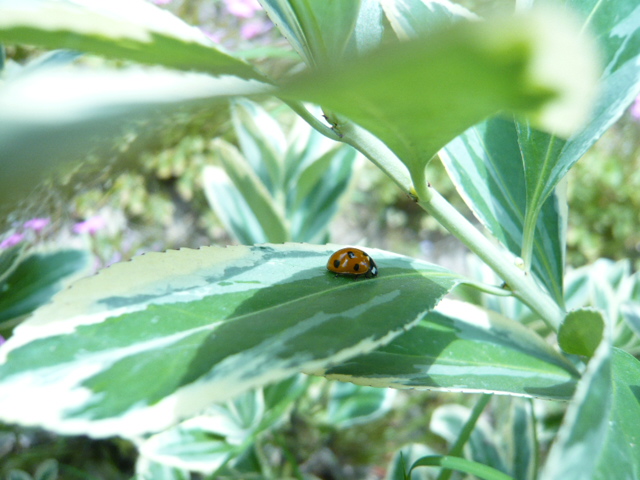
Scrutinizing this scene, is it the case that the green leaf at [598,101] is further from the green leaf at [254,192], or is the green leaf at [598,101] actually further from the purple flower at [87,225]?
the purple flower at [87,225]

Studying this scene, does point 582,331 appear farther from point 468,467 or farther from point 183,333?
point 183,333

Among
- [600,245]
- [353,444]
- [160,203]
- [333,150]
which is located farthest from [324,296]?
[600,245]

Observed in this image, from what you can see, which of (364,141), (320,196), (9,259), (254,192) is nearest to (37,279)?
(9,259)

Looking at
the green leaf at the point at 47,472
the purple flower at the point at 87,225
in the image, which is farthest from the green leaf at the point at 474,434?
the purple flower at the point at 87,225

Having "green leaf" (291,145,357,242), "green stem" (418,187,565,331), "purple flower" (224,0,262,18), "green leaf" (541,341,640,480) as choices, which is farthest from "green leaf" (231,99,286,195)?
"purple flower" (224,0,262,18)

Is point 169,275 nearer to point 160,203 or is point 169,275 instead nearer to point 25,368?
point 25,368
